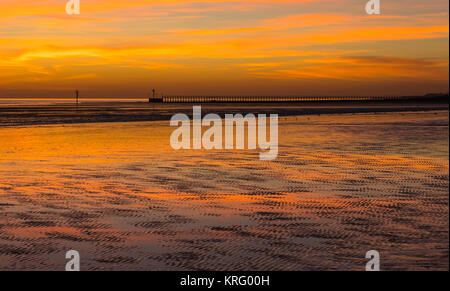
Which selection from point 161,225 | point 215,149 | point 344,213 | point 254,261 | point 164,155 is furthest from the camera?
point 215,149

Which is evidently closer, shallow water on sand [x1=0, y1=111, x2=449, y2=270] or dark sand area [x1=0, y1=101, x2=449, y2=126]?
shallow water on sand [x1=0, y1=111, x2=449, y2=270]

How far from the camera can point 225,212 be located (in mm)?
10539

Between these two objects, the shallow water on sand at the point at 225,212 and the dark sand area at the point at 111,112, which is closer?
the shallow water on sand at the point at 225,212

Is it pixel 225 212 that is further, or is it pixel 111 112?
pixel 111 112

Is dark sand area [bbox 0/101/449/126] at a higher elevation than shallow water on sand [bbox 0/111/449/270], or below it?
higher

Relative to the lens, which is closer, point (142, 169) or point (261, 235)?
point (261, 235)

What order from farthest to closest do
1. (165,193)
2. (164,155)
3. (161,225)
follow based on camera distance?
(164,155) < (165,193) < (161,225)

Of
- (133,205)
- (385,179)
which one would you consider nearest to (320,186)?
(385,179)

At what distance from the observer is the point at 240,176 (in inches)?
603

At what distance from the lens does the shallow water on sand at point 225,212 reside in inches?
298

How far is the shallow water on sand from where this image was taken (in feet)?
24.9

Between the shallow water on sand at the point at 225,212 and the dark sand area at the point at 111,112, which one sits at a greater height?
the dark sand area at the point at 111,112
